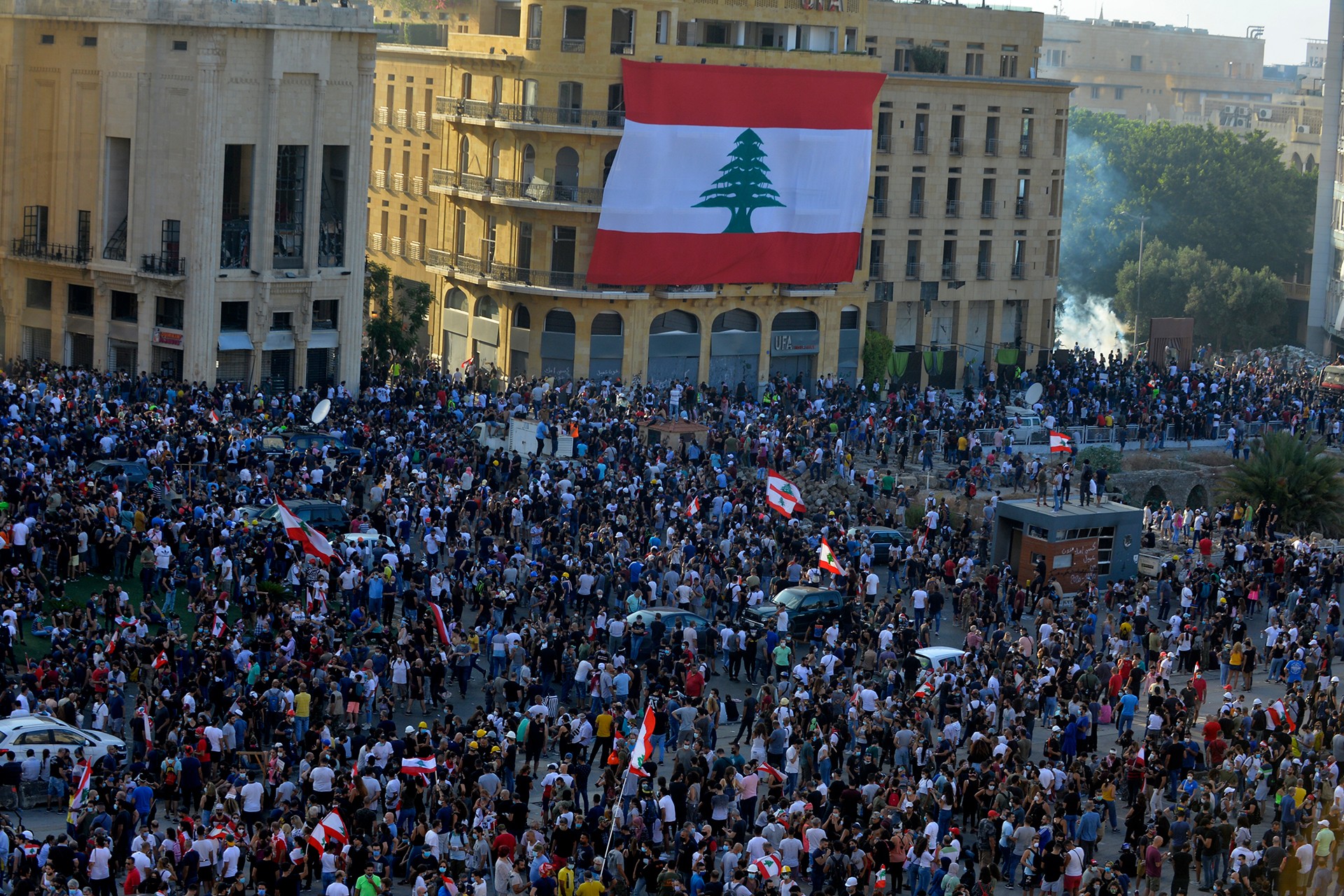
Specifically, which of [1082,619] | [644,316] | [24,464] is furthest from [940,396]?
[24,464]

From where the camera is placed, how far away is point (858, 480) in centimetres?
5819

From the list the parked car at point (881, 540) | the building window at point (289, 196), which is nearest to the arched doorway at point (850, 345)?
the building window at point (289, 196)

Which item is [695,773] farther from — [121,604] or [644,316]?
[644,316]

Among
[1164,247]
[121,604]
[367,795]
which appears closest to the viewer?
[367,795]

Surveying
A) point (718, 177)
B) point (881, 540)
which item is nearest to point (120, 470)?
point (881, 540)

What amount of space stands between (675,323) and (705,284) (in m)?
1.93

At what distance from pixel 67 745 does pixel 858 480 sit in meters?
31.3

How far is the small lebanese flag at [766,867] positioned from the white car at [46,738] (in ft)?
33.1

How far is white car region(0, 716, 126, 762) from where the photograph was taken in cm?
3003

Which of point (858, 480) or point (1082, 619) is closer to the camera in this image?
point (1082, 619)

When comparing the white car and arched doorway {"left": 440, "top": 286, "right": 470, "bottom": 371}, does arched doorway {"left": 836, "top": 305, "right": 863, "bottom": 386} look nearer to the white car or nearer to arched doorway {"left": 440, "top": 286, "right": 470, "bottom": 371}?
arched doorway {"left": 440, "top": 286, "right": 470, "bottom": 371}

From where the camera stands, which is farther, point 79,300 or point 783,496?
point 79,300

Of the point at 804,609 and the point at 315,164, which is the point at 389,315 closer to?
the point at 315,164

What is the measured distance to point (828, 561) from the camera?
4300 cm
